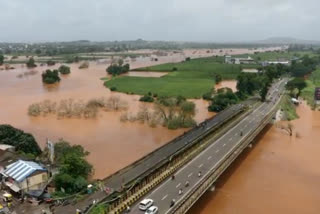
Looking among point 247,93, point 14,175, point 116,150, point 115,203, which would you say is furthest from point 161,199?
point 247,93

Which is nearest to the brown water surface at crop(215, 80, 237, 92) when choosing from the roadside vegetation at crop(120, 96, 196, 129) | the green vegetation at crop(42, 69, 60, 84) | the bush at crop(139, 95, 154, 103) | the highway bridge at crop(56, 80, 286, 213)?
the bush at crop(139, 95, 154, 103)

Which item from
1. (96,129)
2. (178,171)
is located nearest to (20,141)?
(96,129)

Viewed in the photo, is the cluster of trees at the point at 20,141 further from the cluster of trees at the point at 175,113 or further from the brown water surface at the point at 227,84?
the brown water surface at the point at 227,84

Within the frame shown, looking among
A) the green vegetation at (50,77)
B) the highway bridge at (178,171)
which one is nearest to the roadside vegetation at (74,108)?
the highway bridge at (178,171)

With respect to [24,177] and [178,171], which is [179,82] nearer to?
[178,171]

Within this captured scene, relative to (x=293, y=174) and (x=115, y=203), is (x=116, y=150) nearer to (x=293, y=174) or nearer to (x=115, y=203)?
(x=115, y=203)

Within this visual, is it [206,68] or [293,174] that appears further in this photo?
[206,68]
